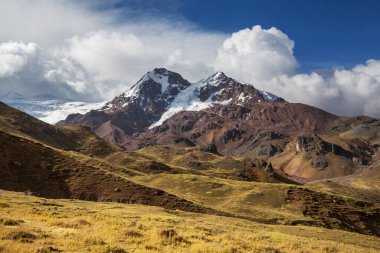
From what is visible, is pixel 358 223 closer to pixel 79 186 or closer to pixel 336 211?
pixel 336 211

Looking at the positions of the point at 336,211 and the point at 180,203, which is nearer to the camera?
the point at 180,203

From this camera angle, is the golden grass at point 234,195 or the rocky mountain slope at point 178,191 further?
the golden grass at point 234,195

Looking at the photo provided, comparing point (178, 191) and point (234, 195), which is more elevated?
point (234, 195)

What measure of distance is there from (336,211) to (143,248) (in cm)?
9016

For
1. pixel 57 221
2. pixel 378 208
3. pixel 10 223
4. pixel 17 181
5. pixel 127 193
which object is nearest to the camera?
pixel 10 223

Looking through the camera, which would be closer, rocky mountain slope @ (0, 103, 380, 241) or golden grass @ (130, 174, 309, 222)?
rocky mountain slope @ (0, 103, 380, 241)

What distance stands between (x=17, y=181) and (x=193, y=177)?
62824 mm

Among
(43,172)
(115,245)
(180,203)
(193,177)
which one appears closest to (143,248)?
(115,245)

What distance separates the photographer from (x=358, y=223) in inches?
3858

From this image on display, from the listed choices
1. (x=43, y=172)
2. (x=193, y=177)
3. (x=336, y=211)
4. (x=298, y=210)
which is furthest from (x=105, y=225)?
(x=193, y=177)

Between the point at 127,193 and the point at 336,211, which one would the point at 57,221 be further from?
the point at 336,211

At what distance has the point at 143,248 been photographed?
76.1ft

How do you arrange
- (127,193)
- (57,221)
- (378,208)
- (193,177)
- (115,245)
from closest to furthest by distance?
(115,245) → (57,221) → (127,193) → (378,208) → (193,177)

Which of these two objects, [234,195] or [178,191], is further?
[178,191]
